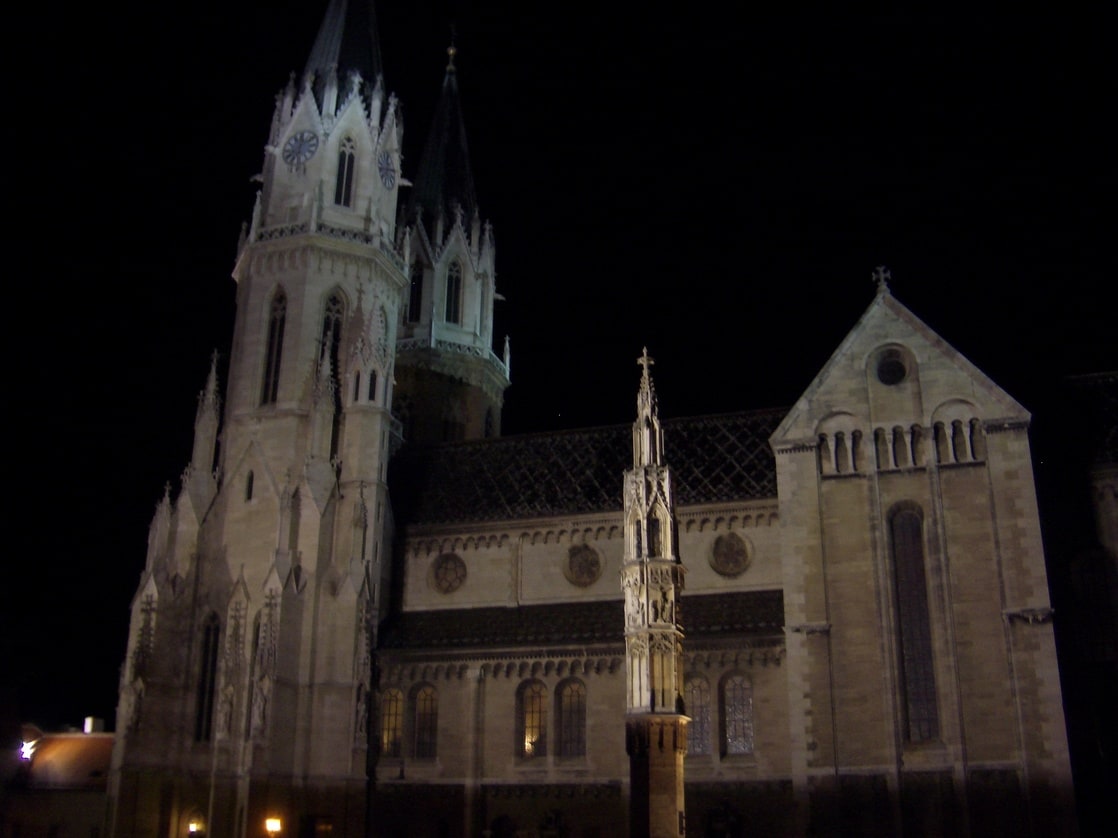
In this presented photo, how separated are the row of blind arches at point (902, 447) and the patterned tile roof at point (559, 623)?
5561 mm

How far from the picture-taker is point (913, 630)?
3966 cm

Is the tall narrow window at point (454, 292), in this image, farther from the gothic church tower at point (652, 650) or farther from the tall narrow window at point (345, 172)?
the gothic church tower at point (652, 650)

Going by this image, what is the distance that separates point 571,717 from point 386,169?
26.1 m

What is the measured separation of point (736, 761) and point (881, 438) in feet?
39.2

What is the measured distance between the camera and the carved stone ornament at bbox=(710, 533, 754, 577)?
147 ft

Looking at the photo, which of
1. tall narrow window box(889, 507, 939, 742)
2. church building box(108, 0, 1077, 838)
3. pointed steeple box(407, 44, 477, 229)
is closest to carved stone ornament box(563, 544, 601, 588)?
church building box(108, 0, 1077, 838)

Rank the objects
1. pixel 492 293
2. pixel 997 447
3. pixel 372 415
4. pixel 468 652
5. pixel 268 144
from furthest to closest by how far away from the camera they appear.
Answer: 1. pixel 492 293
2. pixel 268 144
3. pixel 372 415
4. pixel 468 652
5. pixel 997 447

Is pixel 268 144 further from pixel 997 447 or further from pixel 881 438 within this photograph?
pixel 997 447

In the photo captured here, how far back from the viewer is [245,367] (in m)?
51.2

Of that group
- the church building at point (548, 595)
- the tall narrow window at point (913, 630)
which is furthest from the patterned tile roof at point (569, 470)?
the tall narrow window at point (913, 630)

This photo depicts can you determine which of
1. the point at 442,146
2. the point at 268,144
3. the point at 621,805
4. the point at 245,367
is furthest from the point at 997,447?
the point at 442,146

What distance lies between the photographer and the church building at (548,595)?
3791 centimetres

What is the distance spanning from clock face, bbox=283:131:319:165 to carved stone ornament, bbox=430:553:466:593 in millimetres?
18861

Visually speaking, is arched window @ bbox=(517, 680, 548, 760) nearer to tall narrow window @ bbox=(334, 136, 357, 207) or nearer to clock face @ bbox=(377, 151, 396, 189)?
tall narrow window @ bbox=(334, 136, 357, 207)
